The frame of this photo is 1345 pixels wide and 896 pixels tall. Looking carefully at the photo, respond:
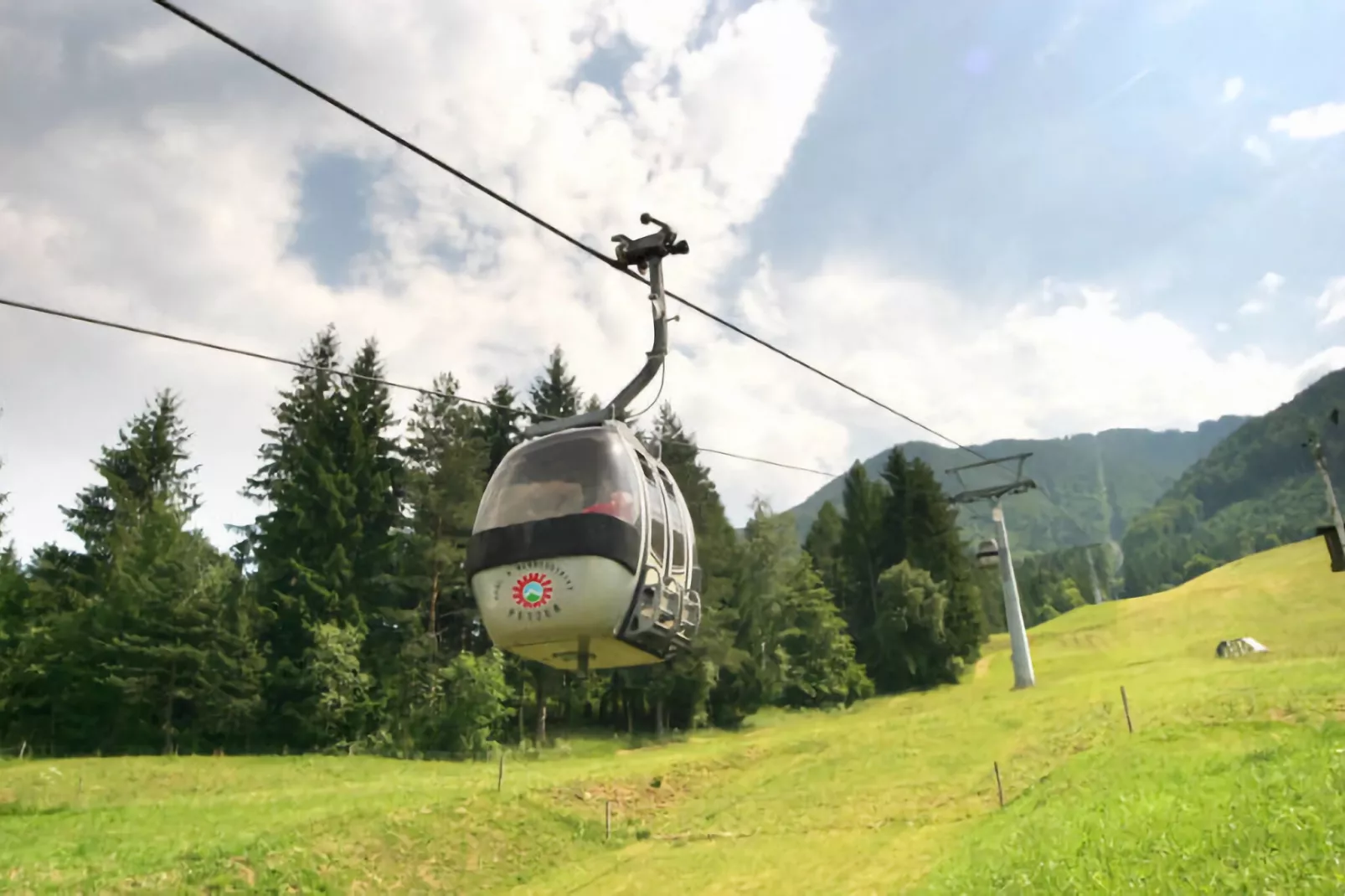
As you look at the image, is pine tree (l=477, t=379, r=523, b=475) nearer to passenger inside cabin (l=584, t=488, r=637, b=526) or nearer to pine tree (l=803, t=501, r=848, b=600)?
pine tree (l=803, t=501, r=848, b=600)

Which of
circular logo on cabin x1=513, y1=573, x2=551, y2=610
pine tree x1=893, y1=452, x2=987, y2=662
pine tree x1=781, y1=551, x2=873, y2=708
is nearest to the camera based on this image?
circular logo on cabin x1=513, y1=573, x2=551, y2=610

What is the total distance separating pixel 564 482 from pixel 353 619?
37.0 m

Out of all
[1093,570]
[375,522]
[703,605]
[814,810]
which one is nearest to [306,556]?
[375,522]

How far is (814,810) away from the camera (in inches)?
973

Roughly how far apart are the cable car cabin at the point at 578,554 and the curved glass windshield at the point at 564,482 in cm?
1

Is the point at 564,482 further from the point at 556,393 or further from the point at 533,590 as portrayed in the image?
the point at 556,393

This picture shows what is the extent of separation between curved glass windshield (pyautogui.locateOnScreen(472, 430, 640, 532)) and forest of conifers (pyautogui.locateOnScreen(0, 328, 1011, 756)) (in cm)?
1977

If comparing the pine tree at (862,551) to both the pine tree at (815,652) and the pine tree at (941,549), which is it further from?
the pine tree at (815,652)

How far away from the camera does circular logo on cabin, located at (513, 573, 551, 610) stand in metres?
8.55

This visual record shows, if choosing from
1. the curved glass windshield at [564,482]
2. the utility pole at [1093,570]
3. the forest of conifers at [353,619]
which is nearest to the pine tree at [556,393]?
the forest of conifers at [353,619]

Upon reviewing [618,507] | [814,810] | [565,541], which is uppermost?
[618,507]

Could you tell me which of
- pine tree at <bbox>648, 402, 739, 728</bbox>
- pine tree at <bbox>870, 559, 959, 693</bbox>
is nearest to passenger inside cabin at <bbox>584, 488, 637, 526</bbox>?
pine tree at <bbox>648, 402, 739, 728</bbox>

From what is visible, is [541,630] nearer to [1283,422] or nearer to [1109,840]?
[1109,840]

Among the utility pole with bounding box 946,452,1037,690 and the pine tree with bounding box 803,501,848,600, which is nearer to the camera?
the utility pole with bounding box 946,452,1037,690
